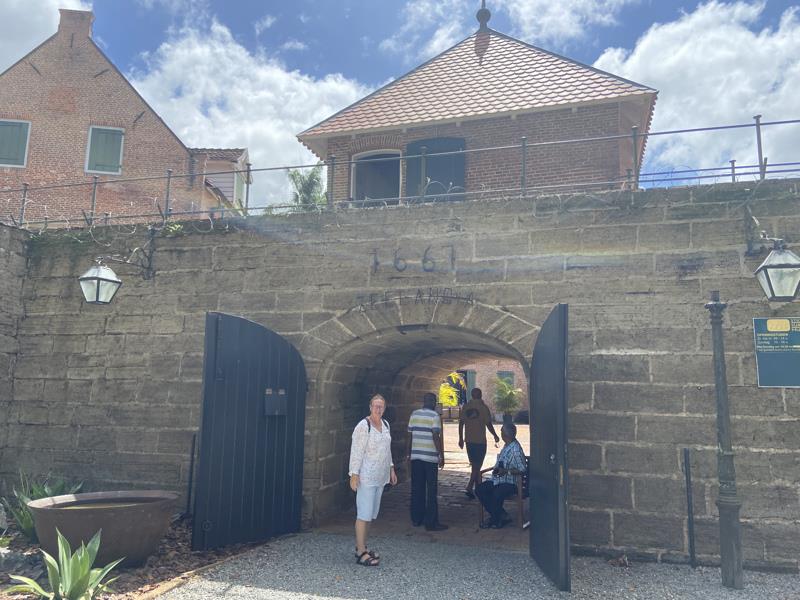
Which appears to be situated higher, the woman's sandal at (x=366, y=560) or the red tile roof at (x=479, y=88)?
the red tile roof at (x=479, y=88)

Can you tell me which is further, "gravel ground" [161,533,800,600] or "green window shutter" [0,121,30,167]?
"green window shutter" [0,121,30,167]

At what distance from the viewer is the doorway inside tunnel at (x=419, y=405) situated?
5.29 metres

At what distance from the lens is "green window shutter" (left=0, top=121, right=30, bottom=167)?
18844 mm

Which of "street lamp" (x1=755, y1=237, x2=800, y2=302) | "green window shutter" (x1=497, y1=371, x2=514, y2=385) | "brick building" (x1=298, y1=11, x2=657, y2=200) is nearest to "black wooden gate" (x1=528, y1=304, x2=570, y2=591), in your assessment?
"street lamp" (x1=755, y1=237, x2=800, y2=302)

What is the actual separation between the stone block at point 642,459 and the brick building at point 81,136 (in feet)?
54.0

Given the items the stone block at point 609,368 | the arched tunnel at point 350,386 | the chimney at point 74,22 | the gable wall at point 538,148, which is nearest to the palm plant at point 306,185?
the chimney at point 74,22

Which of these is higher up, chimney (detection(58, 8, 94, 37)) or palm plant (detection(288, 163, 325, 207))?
chimney (detection(58, 8, 94, 37))

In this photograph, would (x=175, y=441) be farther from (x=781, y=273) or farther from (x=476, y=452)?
(x=781, y=273)

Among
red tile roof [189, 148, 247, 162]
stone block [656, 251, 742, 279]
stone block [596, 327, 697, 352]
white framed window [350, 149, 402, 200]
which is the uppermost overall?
red tile roof [189, 148, 247, 162]

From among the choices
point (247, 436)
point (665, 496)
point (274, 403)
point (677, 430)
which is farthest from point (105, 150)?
point (665, 496)

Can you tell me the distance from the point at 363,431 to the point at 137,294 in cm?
418

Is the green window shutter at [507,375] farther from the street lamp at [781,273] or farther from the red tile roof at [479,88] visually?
the street lamp at [781,273]

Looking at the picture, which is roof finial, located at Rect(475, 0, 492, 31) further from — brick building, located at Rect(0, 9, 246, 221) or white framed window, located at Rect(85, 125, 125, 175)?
white framed window, located at Rect(85, 125, 125, 175)

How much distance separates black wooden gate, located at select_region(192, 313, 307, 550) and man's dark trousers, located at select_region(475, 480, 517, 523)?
2.31 m
